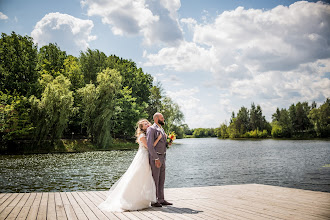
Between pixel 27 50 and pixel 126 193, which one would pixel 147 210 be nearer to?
pixel 126 193

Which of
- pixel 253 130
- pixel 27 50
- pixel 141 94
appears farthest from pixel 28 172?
pixel 253 130

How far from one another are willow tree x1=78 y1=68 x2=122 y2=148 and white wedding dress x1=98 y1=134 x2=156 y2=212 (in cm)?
2726

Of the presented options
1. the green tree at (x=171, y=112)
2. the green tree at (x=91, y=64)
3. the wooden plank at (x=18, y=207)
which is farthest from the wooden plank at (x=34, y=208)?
the green tree at (x=171, y=112)

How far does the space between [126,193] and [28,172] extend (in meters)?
13.1

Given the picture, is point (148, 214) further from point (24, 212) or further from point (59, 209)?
point (24, 212)

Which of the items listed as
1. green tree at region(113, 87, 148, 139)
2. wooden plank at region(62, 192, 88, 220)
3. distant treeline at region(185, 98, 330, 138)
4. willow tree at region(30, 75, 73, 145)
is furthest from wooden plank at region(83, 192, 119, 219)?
distant treeline at region(185, 98, 330, 138)

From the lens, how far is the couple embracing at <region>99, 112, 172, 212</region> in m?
5.40

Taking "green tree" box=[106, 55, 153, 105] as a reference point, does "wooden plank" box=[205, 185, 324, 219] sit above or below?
below

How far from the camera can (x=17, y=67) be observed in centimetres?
3170

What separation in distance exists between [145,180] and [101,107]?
2860cm

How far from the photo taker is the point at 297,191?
284 inches

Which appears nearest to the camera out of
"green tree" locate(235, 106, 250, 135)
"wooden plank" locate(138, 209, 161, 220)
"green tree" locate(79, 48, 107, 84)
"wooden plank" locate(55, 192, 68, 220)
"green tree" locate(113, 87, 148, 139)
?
"wooden plank" locate(138, 209, 161, 220)

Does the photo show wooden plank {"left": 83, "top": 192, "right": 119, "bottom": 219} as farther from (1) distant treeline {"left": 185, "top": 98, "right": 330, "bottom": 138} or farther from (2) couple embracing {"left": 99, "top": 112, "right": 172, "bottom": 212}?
(1) distant treeline {"left": 185, "top": 98, "right": 330, "bottom": 138}

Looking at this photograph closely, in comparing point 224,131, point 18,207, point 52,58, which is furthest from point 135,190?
point 224,131
